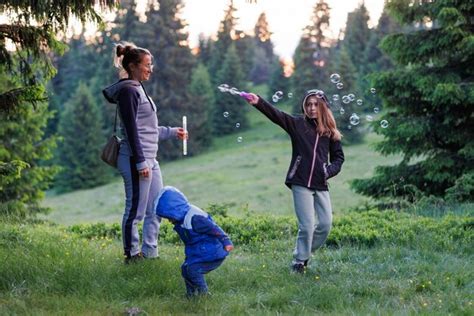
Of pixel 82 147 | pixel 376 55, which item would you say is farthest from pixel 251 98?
pixel 376 55

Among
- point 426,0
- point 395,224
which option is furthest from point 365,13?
point 395,224

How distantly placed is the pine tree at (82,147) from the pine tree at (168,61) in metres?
7.15

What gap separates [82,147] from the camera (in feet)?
179

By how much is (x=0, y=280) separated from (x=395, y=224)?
5.24 metres

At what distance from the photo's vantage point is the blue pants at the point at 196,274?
5.40m

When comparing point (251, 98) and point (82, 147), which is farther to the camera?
point (82, 147)

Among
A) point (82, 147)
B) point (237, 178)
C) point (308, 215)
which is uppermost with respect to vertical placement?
point (308, 215)

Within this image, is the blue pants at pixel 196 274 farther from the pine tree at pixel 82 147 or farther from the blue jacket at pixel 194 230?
the pine tree at pixel 82 147

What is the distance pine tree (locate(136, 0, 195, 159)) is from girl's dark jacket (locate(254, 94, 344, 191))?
43.0 metres

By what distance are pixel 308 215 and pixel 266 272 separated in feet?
2.43

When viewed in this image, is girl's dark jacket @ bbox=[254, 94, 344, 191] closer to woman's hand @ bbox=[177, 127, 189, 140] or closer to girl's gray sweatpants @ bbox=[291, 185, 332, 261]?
girl's gray sweatpants @ bbox=[291, 185, 332, 261]

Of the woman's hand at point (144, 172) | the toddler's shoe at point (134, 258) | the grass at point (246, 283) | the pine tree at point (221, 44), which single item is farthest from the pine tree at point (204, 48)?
the woman's hand at point (144, 172)

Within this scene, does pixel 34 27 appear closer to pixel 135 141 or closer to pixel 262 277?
pixel 135 141

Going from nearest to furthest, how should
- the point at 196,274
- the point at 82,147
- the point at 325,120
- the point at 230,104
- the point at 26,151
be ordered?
1. the point at 196,274
2. the point at 325,120
3. the point at 26,151
4. the point at 82,147
5. the point at 230,104
